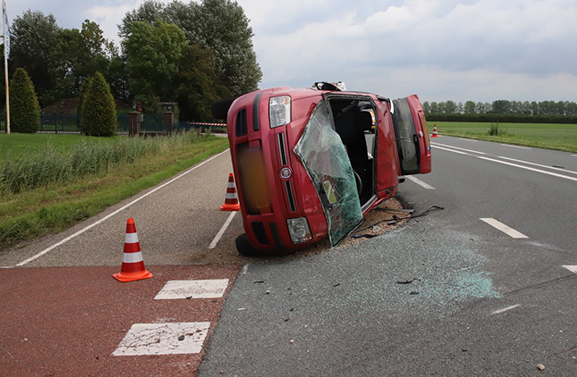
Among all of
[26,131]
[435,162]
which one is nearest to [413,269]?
[435,162]

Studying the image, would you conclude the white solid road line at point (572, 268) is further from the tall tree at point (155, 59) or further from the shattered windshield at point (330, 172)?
the tall tree at point (155, 59)

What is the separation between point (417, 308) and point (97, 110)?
115ft

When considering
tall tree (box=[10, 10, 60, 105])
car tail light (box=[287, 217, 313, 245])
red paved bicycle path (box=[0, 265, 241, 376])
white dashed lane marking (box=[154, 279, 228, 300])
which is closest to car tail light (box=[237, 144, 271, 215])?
car tail light (box=[287, 217, 313, 245])

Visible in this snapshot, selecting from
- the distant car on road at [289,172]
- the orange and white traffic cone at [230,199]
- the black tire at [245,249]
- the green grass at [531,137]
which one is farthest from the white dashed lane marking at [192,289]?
the green grass at [531,137]

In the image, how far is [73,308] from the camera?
4.88m

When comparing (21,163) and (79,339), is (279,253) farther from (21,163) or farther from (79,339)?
(21,163)

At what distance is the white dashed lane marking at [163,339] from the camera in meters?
3.84

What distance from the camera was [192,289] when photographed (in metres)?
5.32

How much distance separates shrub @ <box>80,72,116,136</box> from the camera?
3588 centimetres

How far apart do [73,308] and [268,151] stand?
2.49m

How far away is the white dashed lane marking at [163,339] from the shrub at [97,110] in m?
34.2

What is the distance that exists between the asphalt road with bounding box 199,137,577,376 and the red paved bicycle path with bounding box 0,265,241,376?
0.35 m

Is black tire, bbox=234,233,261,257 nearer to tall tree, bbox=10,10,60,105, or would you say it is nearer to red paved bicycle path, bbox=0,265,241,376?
red paved bicycle path, bbox=0,265,241,376

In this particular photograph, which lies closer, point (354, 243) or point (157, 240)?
point (354, 243)
